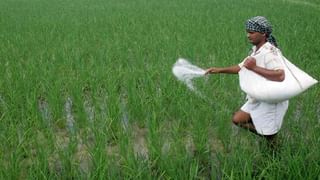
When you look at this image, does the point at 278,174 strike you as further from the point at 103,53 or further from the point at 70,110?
the point at 103,53

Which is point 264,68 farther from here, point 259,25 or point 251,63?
point 259,25

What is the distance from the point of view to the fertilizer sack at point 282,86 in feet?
8.59

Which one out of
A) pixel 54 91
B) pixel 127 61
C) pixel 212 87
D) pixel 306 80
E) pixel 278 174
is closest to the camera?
pixel 278 174

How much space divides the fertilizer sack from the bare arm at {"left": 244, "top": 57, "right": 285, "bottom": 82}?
25mm

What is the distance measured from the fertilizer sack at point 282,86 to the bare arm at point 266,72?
0.08 feet

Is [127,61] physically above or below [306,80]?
below

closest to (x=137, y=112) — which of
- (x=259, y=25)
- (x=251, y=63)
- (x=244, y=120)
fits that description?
(x=244, y=120)

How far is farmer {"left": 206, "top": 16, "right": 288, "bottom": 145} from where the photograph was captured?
8.82ft

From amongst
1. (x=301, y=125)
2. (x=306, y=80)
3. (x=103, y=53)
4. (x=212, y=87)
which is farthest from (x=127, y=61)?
(x=306, y=80)

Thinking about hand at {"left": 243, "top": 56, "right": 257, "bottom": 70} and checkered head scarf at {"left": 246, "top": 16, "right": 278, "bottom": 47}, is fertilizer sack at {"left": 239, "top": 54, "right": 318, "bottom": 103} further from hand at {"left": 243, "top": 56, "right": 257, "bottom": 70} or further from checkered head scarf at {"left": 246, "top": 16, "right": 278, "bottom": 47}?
checkered head scarf at {"left": 246, "top": 16, "right": 278, "bottom": 47}

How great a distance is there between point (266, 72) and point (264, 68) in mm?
44

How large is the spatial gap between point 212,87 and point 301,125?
1.17 m

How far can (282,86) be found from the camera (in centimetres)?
262

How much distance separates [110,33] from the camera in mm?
8125
